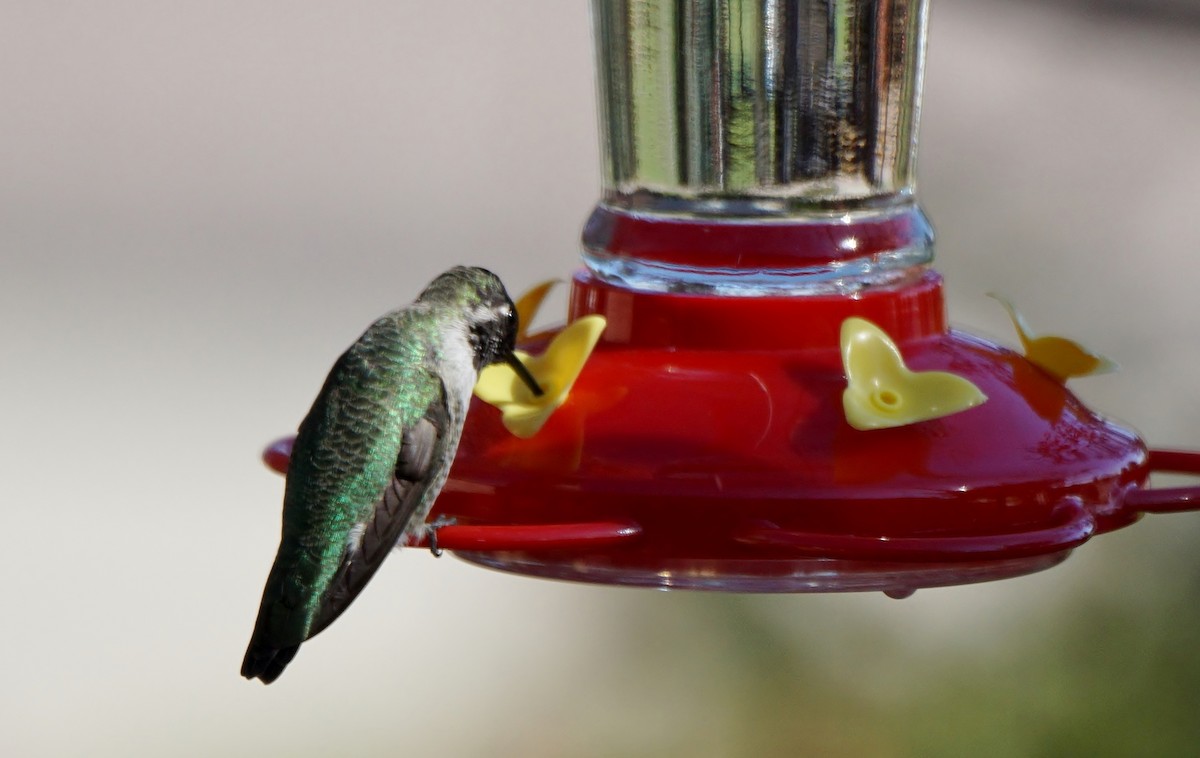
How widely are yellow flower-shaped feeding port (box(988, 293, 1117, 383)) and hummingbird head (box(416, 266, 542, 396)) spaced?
Answer: 804 mm

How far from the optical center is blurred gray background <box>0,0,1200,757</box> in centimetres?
515


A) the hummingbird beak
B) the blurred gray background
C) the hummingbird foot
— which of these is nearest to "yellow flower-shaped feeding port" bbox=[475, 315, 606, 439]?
the hummingbird beak

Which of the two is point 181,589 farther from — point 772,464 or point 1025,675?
point 772,464

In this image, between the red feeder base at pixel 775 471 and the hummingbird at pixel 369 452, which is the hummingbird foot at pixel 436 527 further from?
the hummingbird at pixel 369 452

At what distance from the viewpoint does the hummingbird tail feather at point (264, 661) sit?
2479 mm

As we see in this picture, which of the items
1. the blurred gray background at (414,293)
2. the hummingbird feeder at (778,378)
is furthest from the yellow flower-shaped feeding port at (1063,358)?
the blurred gray background at (414,293)

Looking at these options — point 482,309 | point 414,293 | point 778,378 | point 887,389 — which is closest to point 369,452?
point 482,309

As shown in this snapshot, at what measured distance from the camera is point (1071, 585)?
5.27 m

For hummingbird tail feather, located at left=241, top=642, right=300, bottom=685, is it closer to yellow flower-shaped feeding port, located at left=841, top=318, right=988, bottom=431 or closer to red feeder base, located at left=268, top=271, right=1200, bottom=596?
red feeder base, located at left=268, top=271, right=1200, bottom=596

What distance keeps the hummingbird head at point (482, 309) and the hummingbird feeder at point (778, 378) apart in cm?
9

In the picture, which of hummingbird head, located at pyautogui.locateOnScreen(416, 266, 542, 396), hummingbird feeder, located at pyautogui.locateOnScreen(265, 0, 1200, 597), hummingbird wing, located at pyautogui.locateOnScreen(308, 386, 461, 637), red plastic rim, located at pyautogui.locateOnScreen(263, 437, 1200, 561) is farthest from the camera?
hummingbird head, located at pyautogui.locateOnScreen(416, 266, 542, 396)

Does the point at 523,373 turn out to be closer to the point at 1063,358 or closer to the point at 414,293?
the point at 1063,358

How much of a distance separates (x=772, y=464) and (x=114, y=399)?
18.2ft

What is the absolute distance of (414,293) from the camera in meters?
7.27
